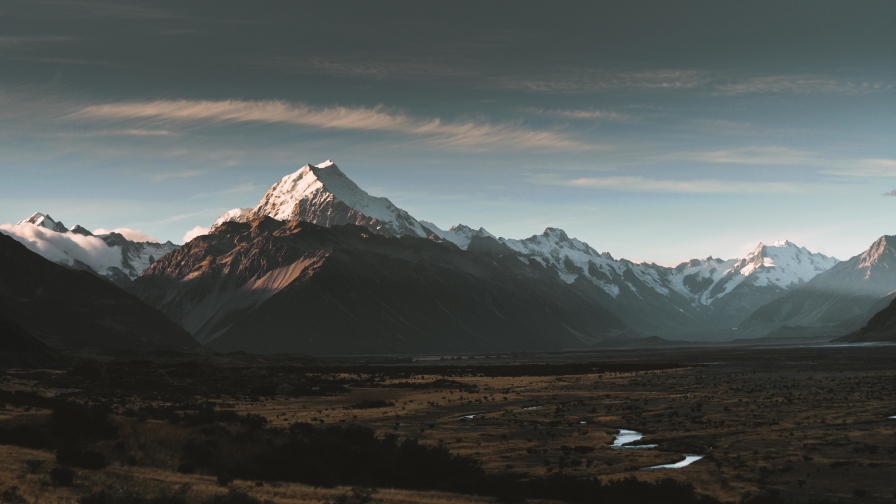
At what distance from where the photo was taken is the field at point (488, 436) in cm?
4000

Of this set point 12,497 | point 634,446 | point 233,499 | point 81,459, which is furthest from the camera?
point 634,446

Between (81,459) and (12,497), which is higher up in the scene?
(81,459)

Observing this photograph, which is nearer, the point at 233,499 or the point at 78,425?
the point at 233,499

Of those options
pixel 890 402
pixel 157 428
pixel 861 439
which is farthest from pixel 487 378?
pixel 157 428

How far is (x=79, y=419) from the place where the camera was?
1748 inches

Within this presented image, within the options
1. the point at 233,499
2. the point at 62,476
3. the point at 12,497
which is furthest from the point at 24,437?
the point at 233,499

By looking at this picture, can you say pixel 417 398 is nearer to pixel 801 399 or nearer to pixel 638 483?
pixel 801 399

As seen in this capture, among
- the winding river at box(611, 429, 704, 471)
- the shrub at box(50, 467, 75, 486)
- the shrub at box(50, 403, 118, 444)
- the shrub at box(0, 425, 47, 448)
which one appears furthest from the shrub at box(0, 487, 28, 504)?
the winding river at box(611, 429, 704, 471)

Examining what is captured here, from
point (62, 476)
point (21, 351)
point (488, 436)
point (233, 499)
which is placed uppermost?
point (21, 351)

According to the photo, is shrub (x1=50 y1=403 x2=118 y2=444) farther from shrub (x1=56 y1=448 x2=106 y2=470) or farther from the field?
shrub (x1=56 y1=448 x2=106 y2=470)

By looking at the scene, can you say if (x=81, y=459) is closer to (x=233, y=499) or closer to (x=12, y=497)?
(x=12, y=497)

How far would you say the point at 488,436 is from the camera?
212 ft

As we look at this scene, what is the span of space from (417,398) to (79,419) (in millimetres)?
65673

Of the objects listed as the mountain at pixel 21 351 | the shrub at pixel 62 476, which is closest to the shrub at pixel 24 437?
the shrub at pixel 62 476
